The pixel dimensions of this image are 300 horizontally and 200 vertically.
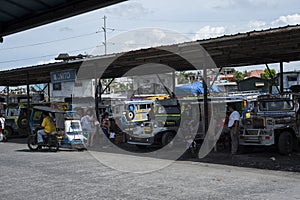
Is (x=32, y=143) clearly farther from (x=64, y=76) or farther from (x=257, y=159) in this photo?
(x=257, y=159)

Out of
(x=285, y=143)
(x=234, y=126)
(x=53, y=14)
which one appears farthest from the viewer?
(x=234, y=126)

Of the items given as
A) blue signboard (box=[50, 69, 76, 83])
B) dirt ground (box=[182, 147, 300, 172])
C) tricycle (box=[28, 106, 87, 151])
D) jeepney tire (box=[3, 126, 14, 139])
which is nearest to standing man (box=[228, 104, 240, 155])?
dirt ground (box=[182, 147, 300, 172])

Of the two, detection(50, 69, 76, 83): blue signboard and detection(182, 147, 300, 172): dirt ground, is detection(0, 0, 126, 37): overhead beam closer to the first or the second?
detection(182, 147, 300, 172): dirt ground

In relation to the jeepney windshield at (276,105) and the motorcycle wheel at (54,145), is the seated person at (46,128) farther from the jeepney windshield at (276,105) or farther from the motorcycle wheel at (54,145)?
the jeepney windshield at (276,105)

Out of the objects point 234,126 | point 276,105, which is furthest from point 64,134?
point 276,105

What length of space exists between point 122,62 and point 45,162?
6.57 metres

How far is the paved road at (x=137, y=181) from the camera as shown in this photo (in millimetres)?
7797

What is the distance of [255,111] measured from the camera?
50.4 ft

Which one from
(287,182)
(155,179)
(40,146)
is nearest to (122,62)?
(40,146)

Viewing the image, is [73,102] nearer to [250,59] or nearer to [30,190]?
[250,59]

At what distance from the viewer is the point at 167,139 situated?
15727mm

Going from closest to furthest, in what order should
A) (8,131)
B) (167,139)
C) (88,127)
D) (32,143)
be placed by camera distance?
(167,139), (32,143), (88,127), (8,131)

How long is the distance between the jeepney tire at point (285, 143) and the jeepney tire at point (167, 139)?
436 cm

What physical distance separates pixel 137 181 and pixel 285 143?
263 inches
